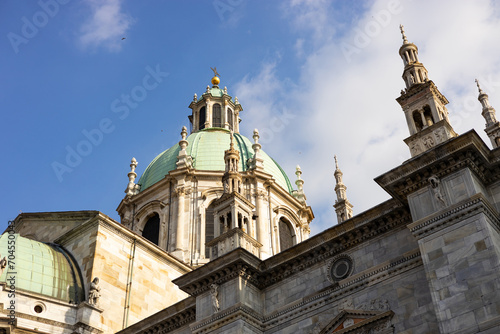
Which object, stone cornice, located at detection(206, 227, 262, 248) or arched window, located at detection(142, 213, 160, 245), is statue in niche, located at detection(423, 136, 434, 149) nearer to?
stone cornice, located at detection(206, 227, 262, 248)

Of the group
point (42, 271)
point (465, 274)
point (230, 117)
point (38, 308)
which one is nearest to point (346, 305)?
point (465, 274)

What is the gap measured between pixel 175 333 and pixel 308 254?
640 centimetres

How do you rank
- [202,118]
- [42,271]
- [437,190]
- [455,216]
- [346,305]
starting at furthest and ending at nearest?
[202,118] < [42,271] < [346,305] < [437,190] < [455,216]

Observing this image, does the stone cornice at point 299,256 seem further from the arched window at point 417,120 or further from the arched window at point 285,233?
the arched window at point 285,233

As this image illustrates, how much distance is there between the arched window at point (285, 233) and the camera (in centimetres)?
3875

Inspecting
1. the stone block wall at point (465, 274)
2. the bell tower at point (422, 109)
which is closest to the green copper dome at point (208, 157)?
the bell tower at point (422, 109)

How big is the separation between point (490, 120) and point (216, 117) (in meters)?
26.0

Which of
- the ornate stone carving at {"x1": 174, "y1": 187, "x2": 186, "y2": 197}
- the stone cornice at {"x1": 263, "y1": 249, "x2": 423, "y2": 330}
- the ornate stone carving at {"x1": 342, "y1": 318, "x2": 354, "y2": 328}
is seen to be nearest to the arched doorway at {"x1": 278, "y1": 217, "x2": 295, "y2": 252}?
the ornate stone carving at {"x1": 174, "y1": 187, "x2": 186, "y2": 197}

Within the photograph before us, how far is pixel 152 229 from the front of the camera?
127 ft

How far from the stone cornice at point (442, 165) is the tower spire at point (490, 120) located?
713 cm

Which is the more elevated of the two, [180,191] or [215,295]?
[180,191]

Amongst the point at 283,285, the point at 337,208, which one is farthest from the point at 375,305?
the point at 337,208

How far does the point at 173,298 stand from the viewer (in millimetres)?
30172

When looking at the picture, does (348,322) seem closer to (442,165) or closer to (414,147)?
(442,165)
